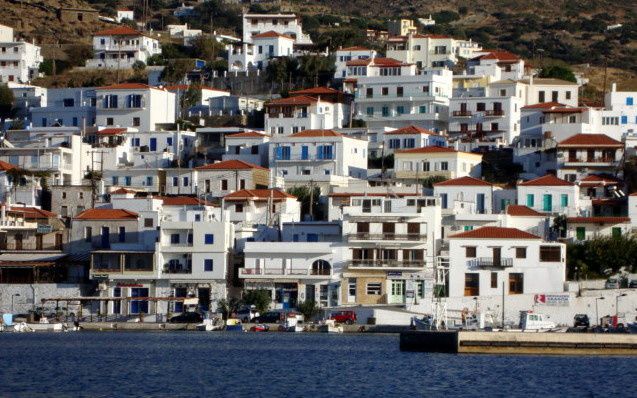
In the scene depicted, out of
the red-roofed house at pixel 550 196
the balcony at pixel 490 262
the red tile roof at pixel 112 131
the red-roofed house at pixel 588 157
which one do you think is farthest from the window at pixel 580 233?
the red tile roof at pixel 112 131

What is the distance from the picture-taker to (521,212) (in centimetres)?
10012

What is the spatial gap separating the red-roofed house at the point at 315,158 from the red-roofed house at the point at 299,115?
4.99m

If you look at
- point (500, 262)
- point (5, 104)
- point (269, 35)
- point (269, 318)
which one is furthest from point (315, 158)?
point (5, 104)

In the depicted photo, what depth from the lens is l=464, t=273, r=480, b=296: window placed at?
296ft

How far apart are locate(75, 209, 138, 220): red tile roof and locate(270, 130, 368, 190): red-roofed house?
604 inches

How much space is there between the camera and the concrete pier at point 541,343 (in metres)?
66.7

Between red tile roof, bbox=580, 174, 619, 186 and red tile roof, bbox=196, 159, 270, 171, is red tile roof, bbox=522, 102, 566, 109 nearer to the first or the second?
red tile roof, bbox=580, 174, 619, 186

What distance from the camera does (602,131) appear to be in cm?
11700

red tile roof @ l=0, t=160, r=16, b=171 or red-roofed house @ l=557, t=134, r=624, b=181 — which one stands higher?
red-roofed house @ l=557, t=134, r=624, b=181

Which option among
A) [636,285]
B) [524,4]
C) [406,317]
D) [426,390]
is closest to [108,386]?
[426,390]

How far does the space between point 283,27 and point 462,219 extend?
52.7 m

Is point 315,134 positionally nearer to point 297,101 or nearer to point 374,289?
point 297,101

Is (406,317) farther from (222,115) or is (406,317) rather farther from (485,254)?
(222,115)

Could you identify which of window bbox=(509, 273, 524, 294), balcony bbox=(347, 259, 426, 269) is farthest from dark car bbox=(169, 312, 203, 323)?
window bbox=(509, 273, 524, 294)
